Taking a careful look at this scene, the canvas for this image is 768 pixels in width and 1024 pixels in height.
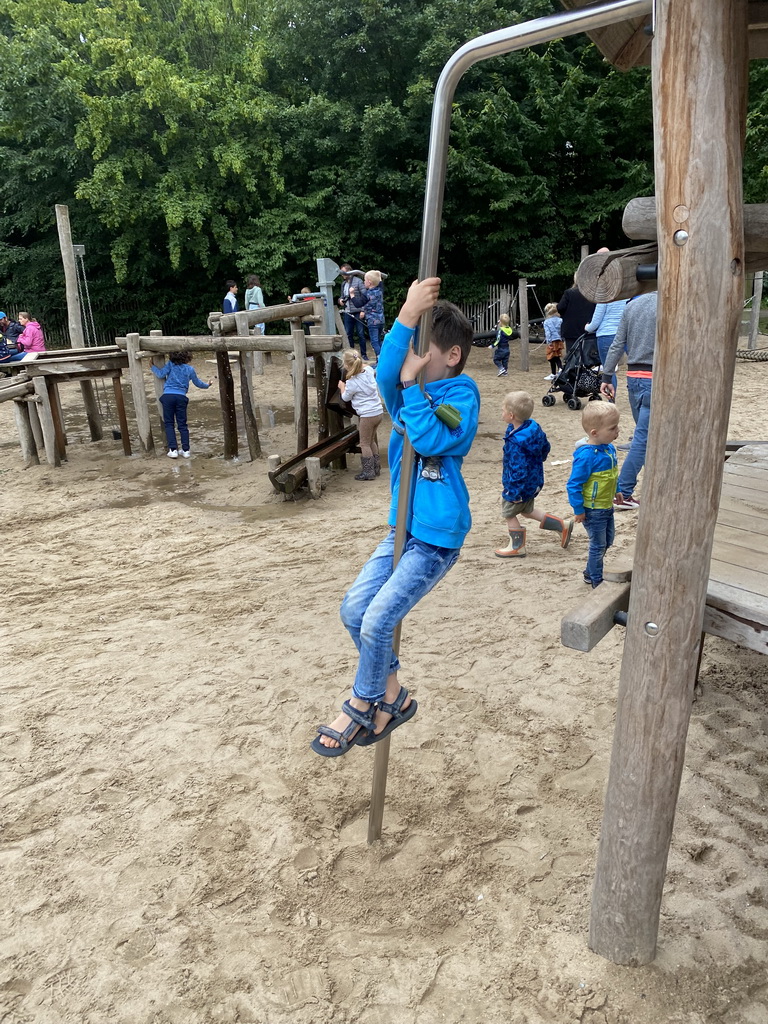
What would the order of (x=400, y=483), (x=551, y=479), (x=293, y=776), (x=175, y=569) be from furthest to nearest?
(x=551, y=479), (x=175, y=569), (x=293, y=776), (x=400, y=483)

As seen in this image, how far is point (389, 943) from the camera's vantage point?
2604 millimetres

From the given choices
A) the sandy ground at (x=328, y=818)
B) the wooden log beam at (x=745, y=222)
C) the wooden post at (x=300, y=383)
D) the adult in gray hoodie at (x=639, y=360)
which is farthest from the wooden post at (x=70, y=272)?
the wooden log beam at (x=745, y=222)

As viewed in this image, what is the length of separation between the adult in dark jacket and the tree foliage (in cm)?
1079

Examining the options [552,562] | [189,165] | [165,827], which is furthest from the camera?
[189,165]

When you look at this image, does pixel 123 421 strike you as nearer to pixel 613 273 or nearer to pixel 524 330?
pixel 524 330

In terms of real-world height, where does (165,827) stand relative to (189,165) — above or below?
below

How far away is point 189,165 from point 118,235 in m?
2.88

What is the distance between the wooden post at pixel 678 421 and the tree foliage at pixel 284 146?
1896 cm

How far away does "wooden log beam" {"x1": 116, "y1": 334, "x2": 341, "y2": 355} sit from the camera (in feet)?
26.2

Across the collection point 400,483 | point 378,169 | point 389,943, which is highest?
point 378,169

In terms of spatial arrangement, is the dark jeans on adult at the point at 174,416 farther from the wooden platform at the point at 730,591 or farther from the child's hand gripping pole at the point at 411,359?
the child's hand gripping pole at the point at 411,359

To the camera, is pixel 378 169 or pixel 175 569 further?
pixel 378 169

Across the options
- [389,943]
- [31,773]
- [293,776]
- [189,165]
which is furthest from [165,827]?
[189,165]

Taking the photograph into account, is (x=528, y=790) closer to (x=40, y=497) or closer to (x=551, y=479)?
(x=551, y=479)
